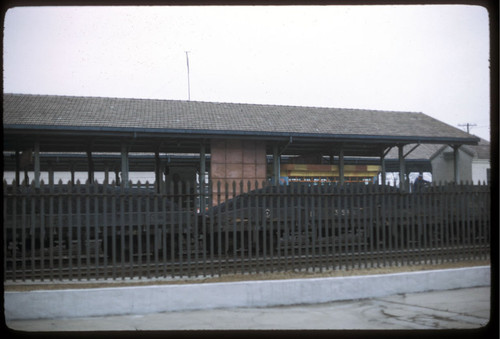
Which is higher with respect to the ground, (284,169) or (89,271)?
(284,169)

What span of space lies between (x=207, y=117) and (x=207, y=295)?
14.6 m

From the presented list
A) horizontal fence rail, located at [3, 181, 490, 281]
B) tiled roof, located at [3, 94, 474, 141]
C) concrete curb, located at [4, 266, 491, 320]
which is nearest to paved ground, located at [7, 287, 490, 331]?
concrete curb, located at [4, 266, 491, 320]

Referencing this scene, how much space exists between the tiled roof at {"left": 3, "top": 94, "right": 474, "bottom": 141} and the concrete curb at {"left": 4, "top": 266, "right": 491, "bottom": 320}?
37.5 feet

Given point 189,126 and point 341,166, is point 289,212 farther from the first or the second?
point 341,166

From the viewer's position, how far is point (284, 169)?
21422 mm

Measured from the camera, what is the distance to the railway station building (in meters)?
18.4

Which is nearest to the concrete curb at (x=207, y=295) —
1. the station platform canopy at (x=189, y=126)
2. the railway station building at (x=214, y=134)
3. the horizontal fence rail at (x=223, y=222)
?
the horizontal fence rail at (x=223, y=222)

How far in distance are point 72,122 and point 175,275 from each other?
466 inches

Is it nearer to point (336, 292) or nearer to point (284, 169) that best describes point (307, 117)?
point (284, 169)

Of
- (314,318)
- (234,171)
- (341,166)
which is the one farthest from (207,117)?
(314,318)

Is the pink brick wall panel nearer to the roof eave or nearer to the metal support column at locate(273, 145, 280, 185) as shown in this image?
the metal support column at locate(273, 145, 280, 185)

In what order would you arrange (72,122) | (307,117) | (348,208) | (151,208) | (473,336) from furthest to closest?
(307,117) < (72,122) < (348,208) < (151,208) < (473,336)

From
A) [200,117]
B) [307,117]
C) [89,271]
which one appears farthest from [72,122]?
[89,271]

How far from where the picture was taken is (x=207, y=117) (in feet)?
70.0
